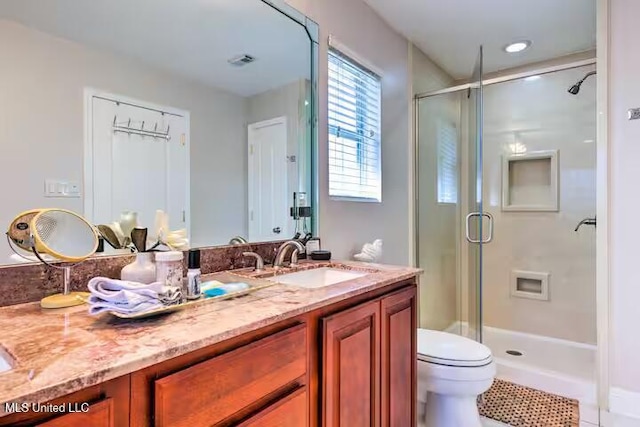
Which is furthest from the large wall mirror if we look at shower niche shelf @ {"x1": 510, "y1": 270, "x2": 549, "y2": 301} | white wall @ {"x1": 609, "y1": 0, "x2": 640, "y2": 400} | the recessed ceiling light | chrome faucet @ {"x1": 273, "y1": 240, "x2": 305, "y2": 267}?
shower niche shelf @ {"x1": 510, "y1": 270, "x2": 549, "y2": 301}

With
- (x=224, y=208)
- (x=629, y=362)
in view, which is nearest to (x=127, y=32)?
(x=224, y=208)

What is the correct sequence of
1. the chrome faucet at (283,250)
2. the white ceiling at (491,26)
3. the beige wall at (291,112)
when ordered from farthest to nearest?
the white ceiling at (491,26)
the beige wall at (291,112)
the chrome faucet at (283,250)

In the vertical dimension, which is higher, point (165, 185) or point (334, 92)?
point (334, 92)

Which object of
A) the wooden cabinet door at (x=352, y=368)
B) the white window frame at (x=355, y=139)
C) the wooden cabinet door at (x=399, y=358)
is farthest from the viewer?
the white window frame at (x=355, y=139)

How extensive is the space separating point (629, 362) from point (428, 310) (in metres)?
1.22

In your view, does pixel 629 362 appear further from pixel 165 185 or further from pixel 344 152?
pixel 165 185

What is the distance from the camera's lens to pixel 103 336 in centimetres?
72

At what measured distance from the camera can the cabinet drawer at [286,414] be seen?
2.77ft

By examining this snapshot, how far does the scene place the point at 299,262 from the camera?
172 cm

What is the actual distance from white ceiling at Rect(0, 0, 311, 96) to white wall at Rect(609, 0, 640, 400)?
1.75 m

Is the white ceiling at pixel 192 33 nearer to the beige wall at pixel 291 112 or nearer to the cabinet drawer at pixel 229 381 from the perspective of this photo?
the beige wall at pixel 291 112

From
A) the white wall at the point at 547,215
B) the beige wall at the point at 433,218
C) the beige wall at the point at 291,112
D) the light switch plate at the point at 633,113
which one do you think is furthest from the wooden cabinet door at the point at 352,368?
the white wall at the point at 547,215

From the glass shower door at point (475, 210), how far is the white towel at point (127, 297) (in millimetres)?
2289

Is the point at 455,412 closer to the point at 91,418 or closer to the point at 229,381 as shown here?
the point at 229,381
